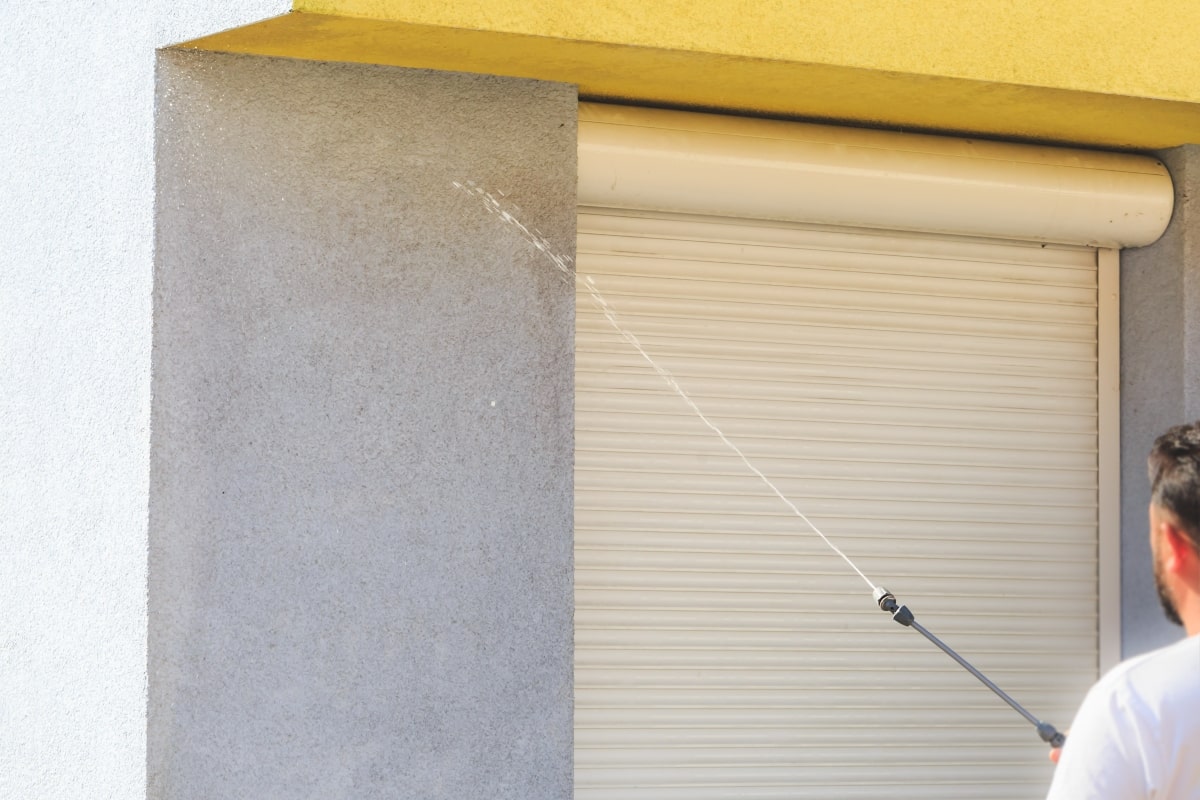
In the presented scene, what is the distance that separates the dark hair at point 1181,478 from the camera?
8.56 ft

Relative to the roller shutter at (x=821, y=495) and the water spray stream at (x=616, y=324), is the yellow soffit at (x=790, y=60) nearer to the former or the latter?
the roller shutter at (x=821, y=495)

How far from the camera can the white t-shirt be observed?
243 cm

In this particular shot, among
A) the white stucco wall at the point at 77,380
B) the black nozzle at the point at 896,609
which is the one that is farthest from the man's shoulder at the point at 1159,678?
the white stucco wall at the point at 77,380

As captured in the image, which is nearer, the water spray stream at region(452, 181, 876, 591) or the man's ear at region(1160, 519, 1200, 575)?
the man's ear at region(1160, 519, 1200, 575)

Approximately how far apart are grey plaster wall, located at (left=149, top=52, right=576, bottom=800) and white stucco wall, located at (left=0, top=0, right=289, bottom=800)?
12cm

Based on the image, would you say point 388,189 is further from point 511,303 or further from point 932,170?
point 932,170

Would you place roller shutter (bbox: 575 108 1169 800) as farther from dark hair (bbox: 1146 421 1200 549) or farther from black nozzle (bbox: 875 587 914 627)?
dark hair (bbox: 1146 421 1200 549)

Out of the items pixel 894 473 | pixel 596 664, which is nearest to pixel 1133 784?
pixel 596 664

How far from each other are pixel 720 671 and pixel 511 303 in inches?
65.2

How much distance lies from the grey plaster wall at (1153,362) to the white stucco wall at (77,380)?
3593mm

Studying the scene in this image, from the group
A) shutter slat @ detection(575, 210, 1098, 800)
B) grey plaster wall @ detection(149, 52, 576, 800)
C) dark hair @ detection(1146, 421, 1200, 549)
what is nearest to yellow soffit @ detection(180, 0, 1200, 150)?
grey plaster wall @ detection(149, 52, 576, 800)

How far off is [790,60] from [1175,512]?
295cm

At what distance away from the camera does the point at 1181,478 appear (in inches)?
104

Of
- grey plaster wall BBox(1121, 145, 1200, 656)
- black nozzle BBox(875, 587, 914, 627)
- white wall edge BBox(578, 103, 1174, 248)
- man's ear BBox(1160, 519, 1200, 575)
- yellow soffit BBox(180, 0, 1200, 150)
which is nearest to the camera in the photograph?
man's ear BBox(1160, 519, 1200, 575)
